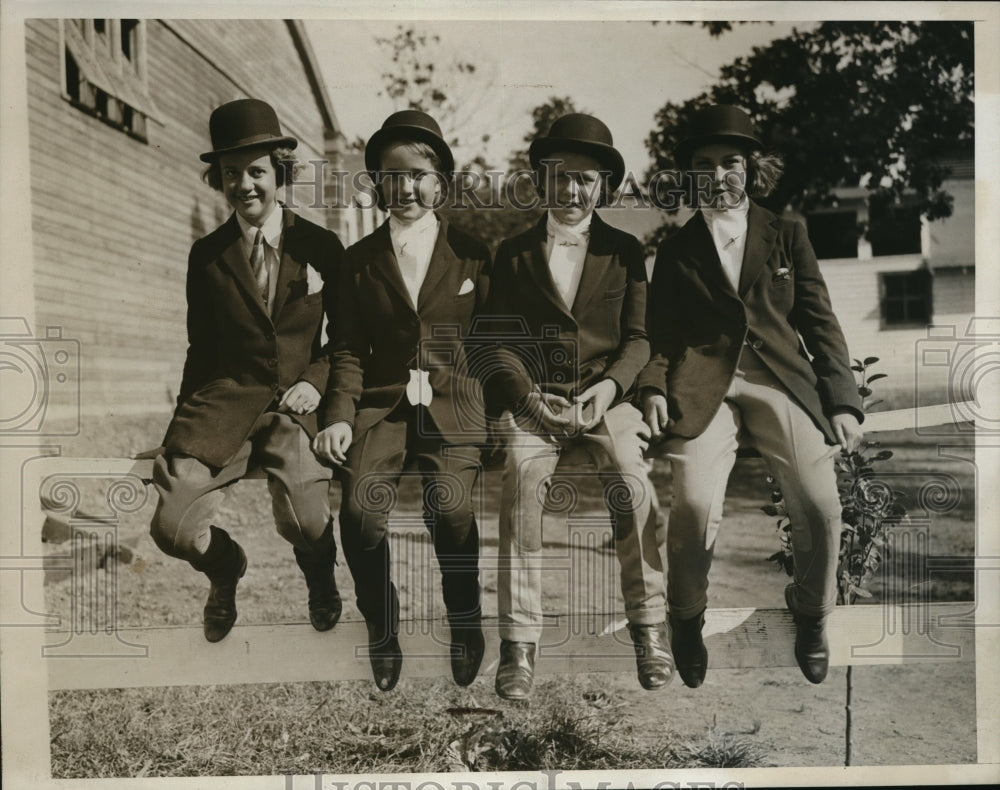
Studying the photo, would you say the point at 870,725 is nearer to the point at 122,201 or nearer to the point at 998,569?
the point at 998,569

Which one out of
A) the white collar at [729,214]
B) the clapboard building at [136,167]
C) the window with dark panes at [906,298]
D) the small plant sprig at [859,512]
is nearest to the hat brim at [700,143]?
the white collar at [729,214]

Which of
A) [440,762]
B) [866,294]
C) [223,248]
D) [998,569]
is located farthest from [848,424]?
[223,248]

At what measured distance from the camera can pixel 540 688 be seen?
186 inches

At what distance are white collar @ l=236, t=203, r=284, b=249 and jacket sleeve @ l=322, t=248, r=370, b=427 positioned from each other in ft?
1.14

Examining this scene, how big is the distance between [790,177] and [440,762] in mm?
3433

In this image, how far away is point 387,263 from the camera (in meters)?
4.59

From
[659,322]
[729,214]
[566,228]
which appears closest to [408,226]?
[566,228]

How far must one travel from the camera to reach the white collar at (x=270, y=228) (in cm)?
461

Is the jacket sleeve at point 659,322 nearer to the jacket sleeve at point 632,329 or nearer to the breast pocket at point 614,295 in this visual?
the jacket sleeve at point 632,329

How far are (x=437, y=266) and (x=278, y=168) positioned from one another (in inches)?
36.1

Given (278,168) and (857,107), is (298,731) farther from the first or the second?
(857,107)

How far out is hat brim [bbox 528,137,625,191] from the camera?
465 centimetres

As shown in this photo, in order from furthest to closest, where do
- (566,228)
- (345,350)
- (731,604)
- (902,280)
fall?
(902,280) → (731,604) → (566,228) → (345,350)

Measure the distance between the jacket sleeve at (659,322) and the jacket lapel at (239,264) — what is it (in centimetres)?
187
